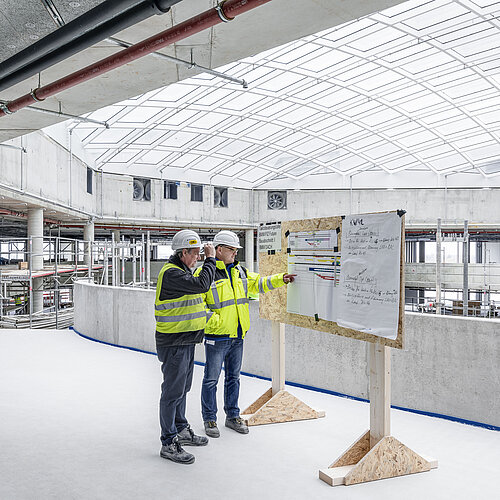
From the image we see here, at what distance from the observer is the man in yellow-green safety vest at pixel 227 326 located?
19.3 ft

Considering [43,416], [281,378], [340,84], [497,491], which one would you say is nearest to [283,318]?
[281,378]

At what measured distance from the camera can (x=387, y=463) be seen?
4.88 m

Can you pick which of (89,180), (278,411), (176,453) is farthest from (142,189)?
(176,453)

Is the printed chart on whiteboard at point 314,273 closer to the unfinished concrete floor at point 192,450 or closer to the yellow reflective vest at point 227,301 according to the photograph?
the yellow reflective vest at point 227,301

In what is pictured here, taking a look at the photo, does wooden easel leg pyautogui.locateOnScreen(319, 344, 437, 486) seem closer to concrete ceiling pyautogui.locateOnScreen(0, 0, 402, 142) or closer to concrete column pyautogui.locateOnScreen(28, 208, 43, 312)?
concrete ceiling pyautogui.locateOnScreen(0, 0, 402, 142)

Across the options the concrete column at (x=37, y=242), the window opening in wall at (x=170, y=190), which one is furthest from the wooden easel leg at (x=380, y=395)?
the window opening in wall at (x=170, y=190)

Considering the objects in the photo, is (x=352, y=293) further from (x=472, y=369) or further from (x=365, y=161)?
(x=365, y=161)

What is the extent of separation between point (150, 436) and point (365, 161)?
3110 centimetres

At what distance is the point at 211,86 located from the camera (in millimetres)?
22953

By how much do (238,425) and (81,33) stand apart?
4.40 metres

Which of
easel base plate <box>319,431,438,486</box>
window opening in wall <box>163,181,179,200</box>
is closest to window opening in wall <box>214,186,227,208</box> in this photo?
window opening in wall <box>163,181,179,200</box>

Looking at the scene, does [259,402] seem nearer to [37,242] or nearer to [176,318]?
[176,318]

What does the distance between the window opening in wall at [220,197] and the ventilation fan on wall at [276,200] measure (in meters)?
3.40

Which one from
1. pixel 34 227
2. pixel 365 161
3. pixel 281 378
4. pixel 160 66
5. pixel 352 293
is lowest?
pixel 281 378
